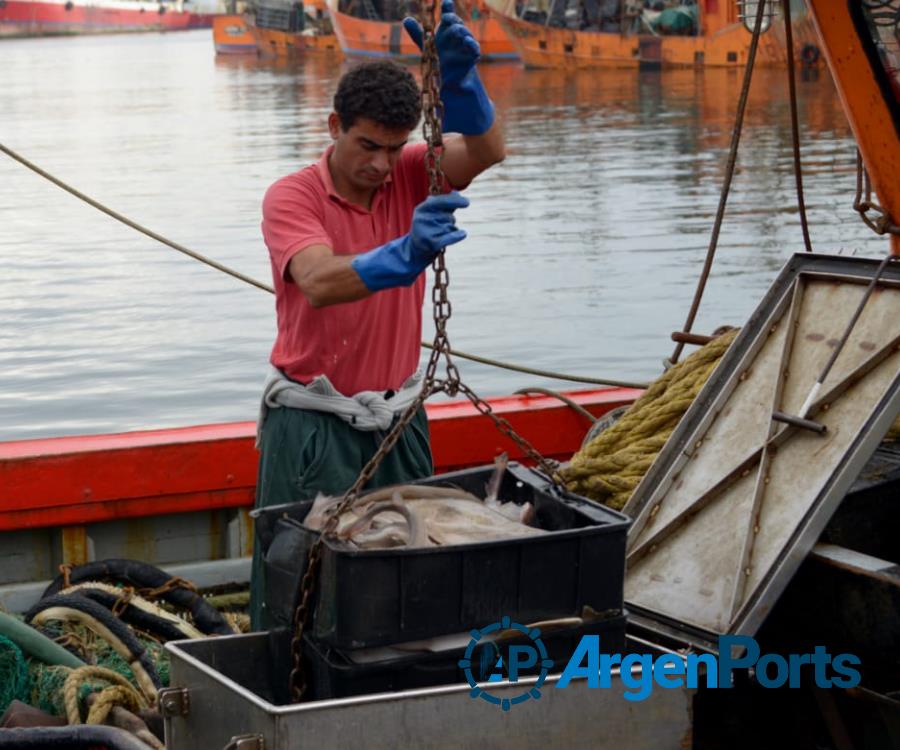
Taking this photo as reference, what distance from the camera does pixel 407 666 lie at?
3.15 meters

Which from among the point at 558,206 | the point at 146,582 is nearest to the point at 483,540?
the point at 146,582

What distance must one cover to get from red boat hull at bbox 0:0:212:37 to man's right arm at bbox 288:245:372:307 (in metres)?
97.3

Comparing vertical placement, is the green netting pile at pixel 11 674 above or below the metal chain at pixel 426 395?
below

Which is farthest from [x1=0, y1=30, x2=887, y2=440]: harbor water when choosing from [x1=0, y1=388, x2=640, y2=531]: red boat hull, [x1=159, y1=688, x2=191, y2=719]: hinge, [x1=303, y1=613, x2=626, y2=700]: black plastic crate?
[x1=303, y1=613, x2=626, y2=700]: black plastic crate

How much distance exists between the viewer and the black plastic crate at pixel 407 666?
3.12 meters

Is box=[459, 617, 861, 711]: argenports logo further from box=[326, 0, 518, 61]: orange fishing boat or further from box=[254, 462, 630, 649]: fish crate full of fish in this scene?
box=[326, 0, 518, 61]: orange fishing boat

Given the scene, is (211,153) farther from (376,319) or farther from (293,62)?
(293,62)

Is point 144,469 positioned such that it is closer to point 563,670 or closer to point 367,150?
point 367,150

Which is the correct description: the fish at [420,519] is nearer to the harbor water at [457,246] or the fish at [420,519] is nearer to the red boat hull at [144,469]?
the red boat hull at [144,469]

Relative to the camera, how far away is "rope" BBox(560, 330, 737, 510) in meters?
4.97

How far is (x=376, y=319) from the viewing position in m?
4.05

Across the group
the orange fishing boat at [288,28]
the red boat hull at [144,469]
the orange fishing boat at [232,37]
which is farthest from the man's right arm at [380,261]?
the orange fishing boat at [232,37]

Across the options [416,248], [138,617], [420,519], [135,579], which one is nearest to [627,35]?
[135,579]

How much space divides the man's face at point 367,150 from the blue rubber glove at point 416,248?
378 mm
